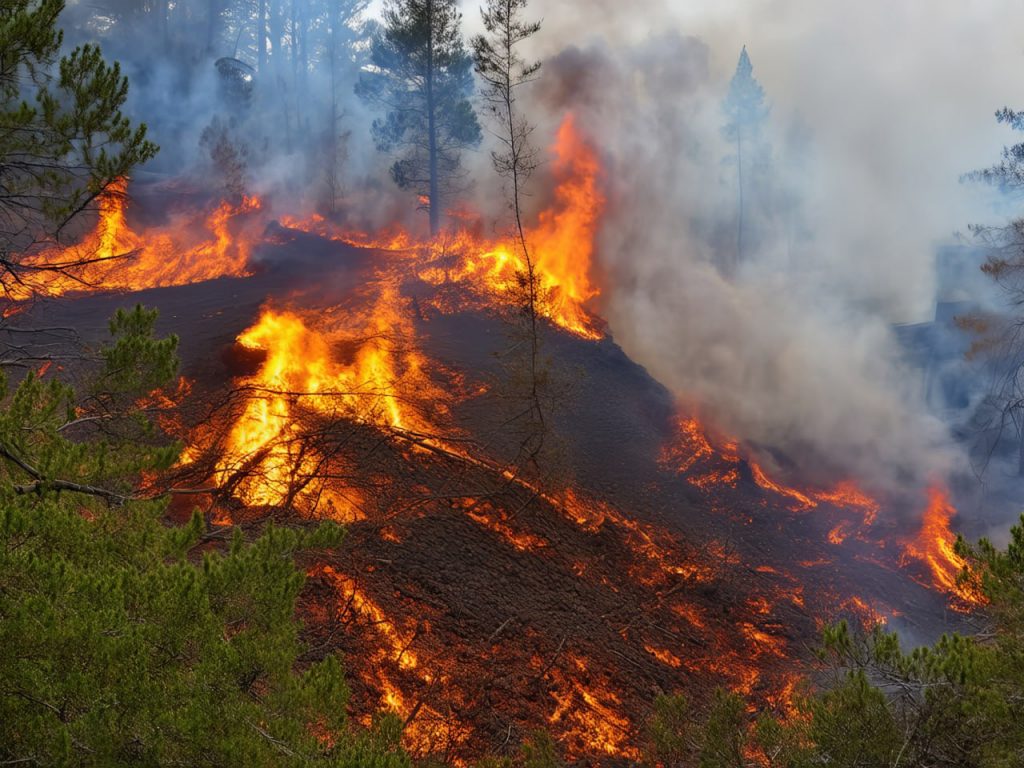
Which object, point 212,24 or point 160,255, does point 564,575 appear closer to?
point 160,255

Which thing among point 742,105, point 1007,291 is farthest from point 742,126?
point 1007,291

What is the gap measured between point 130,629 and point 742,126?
1694 inches

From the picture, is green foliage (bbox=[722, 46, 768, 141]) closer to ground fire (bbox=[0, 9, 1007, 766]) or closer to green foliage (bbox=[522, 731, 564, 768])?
ground fire (bbox=[0, 9, 1007, 766])

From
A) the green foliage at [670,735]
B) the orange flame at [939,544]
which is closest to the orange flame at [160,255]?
the green foliage at [670,735]

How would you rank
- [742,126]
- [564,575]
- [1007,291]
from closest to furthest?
[564,575] → [1007,291] → [742,126]

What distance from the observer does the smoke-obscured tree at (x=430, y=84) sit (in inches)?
1168

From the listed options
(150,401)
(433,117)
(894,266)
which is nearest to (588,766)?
(150,401)

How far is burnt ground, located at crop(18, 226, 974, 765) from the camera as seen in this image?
923cm

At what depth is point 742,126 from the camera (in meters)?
40.2

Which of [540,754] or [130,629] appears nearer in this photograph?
[130,629]

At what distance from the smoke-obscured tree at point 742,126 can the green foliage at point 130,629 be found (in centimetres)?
3780

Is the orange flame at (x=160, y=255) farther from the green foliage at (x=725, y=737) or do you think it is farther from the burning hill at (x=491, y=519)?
the green foliage at (x=725, y=737)

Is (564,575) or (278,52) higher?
(278,52)

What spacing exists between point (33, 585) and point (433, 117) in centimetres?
2926
